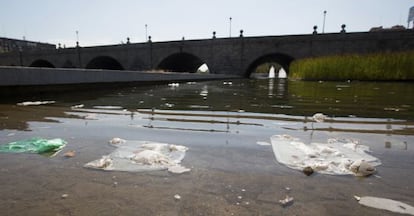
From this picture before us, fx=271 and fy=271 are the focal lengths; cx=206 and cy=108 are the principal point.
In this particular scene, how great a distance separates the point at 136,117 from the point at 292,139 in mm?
2279

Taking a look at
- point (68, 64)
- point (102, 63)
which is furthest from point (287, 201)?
point (68, 64)

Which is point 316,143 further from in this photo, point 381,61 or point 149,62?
point 149,62

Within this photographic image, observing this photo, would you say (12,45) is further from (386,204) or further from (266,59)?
(386,204)

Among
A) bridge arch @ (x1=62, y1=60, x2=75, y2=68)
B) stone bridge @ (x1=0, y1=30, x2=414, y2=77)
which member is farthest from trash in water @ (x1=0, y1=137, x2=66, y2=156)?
bridge arch @ (x1=62, y1=60, x2=75, y2=68)

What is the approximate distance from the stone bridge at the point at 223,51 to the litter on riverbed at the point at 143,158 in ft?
108

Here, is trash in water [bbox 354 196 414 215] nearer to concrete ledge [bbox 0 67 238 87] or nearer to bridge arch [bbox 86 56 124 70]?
concrete ledge [bbox 0 67 238 87]

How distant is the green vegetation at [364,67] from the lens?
15.1 meters

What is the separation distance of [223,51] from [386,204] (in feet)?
124

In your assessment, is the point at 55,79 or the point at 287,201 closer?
the point at 287,201

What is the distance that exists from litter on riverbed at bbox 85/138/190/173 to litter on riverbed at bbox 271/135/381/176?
31.6 inches

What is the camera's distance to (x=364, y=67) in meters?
16.5

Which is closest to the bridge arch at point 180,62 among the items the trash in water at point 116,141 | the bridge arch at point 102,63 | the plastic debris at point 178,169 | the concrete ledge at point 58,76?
the bridge arch at point 102,63

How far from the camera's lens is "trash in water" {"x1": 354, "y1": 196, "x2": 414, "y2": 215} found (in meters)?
1.36

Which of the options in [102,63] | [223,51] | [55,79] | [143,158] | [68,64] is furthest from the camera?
[102,63]
